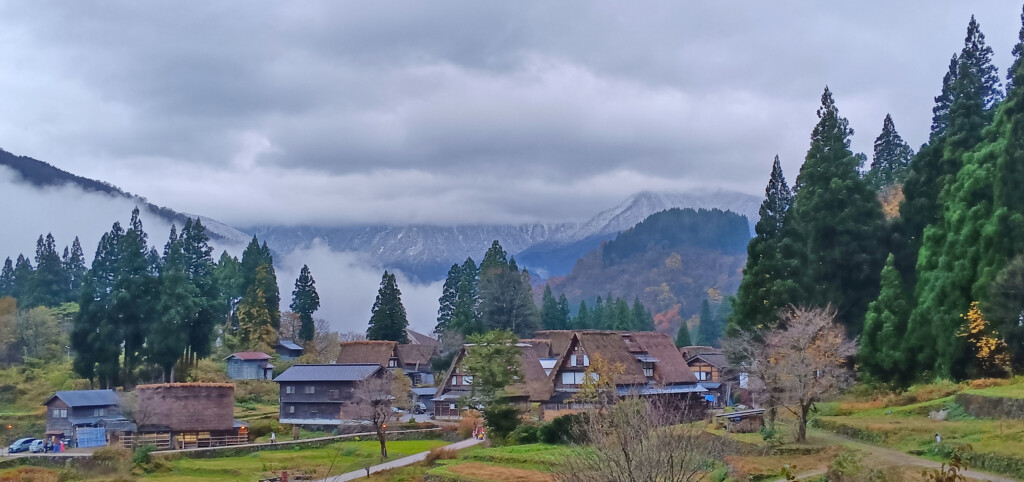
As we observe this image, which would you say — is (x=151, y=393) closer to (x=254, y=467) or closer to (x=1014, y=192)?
(x=254, y=467)

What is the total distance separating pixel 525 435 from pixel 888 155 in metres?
43.8

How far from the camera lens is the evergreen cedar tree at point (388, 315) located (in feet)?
252

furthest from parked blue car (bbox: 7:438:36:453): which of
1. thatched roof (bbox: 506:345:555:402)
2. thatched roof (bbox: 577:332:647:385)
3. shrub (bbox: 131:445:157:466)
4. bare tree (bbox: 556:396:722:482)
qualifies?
bare tree (bbox: 556:396:722:482)

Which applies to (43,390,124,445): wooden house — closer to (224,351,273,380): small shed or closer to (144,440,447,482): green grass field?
(144,440,447,482): green grass field

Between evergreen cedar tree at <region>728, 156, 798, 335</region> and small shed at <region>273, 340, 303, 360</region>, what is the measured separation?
45.8 meters

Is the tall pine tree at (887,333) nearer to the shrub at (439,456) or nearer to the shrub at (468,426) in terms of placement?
the shrub at (439,456)

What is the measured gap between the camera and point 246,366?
2810 inches

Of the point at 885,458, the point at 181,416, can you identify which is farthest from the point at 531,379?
the point at 885,458

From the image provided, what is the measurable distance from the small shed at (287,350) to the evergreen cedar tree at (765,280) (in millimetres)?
45752

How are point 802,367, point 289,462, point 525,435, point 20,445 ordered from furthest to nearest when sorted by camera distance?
point 20,445 < point 289,462 < point 525,435 < point 802,367

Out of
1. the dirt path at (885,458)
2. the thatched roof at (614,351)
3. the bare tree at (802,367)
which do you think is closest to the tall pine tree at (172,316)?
the thatched roof at (614,351)

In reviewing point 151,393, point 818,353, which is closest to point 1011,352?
point 818,353

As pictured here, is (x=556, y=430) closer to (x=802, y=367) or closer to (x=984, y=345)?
(x=802, y=367)

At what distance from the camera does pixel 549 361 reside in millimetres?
63875
